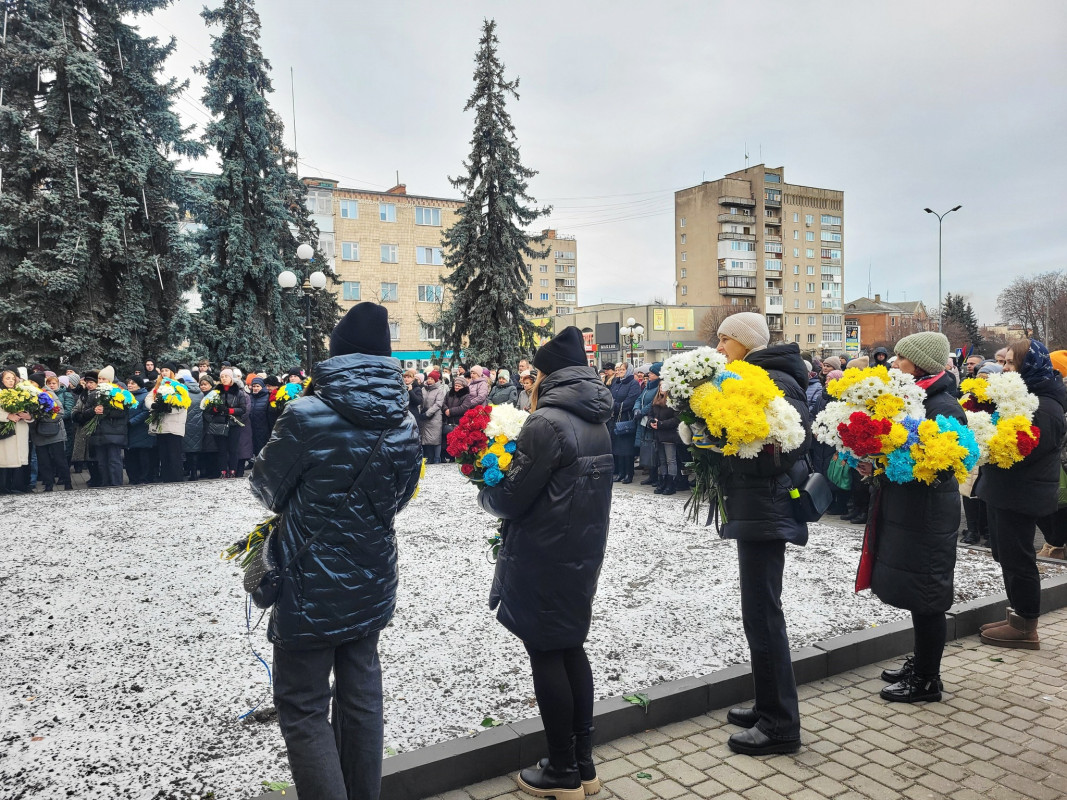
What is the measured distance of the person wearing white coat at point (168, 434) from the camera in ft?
40.6

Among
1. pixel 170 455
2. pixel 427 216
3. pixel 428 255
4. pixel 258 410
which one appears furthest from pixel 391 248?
pixel 170 455

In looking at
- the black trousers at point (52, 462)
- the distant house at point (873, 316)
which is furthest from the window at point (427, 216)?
the distant house at point (873, 316)

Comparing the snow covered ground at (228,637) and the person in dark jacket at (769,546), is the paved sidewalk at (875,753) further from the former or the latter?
the snow covered ground at (228,637)

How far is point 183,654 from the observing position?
509cm

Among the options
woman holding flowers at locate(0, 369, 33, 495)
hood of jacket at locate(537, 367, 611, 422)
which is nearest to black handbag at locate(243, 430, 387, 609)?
hood of jacket at locate(537, 367, 611, 422)

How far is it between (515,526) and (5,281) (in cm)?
2116

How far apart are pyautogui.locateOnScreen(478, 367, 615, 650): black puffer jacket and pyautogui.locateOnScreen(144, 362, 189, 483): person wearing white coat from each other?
10.9 meters

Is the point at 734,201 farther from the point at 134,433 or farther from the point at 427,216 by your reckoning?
the point at 134,433

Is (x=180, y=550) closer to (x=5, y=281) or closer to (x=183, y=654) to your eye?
(x=183, y=654)

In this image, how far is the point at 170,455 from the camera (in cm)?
1292

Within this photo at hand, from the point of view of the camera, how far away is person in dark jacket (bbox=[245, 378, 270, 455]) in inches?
550

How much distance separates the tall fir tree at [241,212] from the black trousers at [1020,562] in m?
21.3

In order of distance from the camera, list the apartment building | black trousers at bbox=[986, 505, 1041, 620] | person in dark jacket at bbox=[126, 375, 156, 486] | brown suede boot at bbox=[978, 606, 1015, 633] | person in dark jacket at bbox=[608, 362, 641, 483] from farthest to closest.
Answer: the apartment building
person in dark jacket at bbox=[608, 362, 641, 483]
person in dark jacket at bbox=[126, 375, 156, 486]
brown suede boot at bbox=[978, 606, 1015, 633]
black trousers at bbox=[986, 505, 1041, 620]

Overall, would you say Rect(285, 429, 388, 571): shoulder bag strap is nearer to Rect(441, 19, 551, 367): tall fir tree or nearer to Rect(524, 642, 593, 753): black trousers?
Rect(524, 642, 593, 753): black trousers
